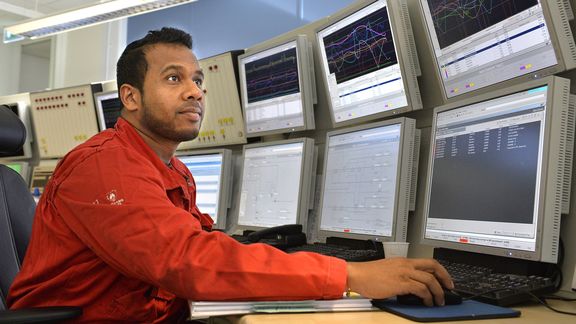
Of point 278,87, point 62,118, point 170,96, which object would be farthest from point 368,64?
point 62,118

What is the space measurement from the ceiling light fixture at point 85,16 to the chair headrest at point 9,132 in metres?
2.06

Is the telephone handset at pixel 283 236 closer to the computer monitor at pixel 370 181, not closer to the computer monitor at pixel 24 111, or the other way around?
the computer monitor at pixel 370 181

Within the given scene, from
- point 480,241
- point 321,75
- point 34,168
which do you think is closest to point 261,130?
point 321,75

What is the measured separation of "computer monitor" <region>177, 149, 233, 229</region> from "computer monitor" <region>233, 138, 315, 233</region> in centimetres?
15

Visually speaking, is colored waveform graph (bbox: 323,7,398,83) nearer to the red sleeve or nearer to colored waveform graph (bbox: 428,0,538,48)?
colored waveform graph (bbox: 428,0,538,48)

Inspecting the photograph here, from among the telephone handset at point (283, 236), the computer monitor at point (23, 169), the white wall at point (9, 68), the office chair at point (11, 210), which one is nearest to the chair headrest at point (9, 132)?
the office chair at point (11, 210)

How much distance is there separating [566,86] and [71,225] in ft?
3.59

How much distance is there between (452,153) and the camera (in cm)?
136

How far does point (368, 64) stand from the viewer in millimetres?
1725

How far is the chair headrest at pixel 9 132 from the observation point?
4.73 ft

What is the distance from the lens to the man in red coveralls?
34.3 inches

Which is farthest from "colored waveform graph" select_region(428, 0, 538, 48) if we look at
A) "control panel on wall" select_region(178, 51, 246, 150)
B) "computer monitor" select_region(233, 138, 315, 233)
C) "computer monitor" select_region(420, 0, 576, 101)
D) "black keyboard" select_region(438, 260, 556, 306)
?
"control panel on wall" select_region(178, 51, 246, 150)

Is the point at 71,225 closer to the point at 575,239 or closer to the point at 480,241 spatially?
the point at 480,241

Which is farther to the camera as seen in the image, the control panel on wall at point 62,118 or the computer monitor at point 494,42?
the control panel on wall at point 62,118
